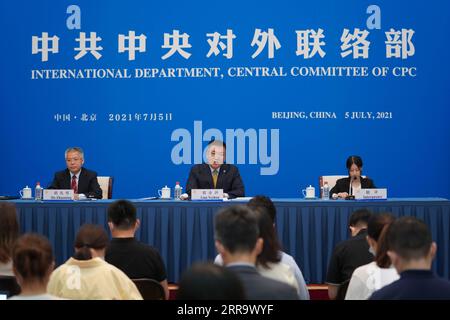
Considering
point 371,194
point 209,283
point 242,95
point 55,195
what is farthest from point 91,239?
point 242,95

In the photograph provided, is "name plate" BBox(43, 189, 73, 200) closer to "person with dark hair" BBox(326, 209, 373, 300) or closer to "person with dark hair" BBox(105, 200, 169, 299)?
"person with dark hair" BBox(105, 200, 169, 299)

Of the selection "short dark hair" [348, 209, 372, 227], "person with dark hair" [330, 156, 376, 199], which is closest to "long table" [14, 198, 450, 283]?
"person with dark hair" [330, 156, 376, 199]

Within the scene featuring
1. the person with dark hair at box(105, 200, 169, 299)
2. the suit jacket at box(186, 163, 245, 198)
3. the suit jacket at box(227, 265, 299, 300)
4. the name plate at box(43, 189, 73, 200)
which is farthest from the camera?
the suit jacket at box(186, 163, 245, 198)

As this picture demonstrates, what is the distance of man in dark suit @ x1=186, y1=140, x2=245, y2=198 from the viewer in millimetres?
6273

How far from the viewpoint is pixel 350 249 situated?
3.63m

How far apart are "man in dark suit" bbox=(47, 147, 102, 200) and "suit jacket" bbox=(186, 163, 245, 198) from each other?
2.75 feet

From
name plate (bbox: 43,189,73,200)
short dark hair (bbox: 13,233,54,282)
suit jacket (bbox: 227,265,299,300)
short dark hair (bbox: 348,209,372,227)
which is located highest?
name plate (bbox: 43,189,73,200)

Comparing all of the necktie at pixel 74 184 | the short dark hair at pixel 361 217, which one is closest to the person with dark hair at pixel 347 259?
the short dark hair at pixel 361 217

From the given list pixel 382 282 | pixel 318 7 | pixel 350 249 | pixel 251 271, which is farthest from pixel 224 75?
pixel 251 271

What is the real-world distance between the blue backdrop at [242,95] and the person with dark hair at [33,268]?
5480mm

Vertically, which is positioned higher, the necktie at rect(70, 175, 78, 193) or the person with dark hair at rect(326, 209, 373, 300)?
the necktie at rect(70, 175, 78, 193)

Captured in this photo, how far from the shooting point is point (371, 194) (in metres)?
5.59

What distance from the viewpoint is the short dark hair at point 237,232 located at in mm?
2158
